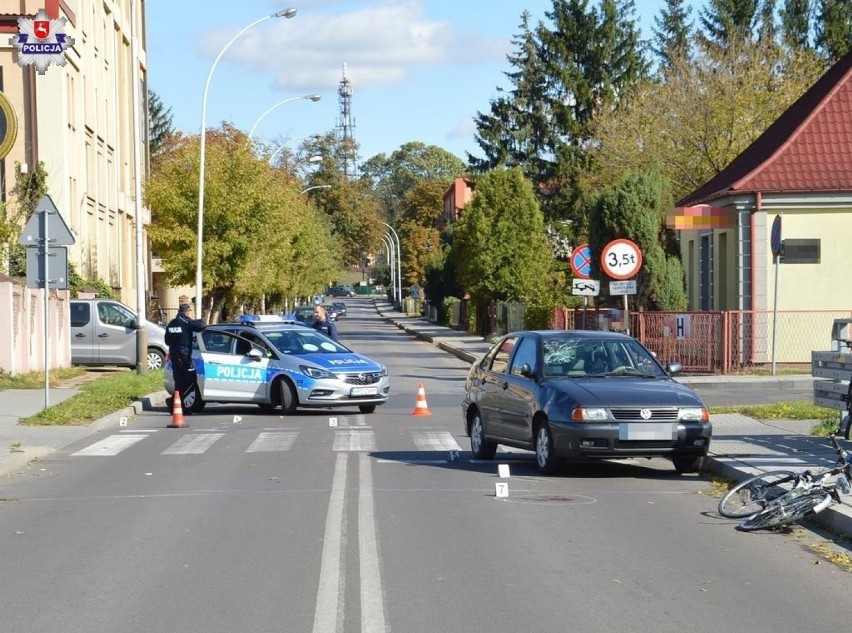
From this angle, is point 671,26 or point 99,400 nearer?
point 99,400

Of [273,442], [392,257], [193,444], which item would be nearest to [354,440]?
[273,442]

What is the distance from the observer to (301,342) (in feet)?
77.3

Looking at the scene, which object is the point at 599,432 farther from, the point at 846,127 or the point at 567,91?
the point at 567,91

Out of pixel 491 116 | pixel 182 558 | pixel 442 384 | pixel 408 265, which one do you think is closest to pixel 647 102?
pixel 491 116

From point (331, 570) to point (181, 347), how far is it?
48.6ft

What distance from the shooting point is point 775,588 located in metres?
8.33

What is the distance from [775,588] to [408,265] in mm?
124663

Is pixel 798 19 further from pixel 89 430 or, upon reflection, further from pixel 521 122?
pixel 89 430

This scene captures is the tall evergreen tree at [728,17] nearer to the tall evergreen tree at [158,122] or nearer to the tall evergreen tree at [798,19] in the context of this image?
the tall evergreen tree at [798,19]

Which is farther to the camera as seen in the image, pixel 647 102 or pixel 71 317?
pixel 647 102

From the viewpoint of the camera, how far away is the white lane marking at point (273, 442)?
17.2 meters

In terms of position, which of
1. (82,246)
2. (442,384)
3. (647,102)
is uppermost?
(647,102)

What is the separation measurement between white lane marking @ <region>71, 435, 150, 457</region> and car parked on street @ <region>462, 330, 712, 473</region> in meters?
4.81

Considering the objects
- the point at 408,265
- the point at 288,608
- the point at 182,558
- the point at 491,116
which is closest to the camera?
the point at 288,608
